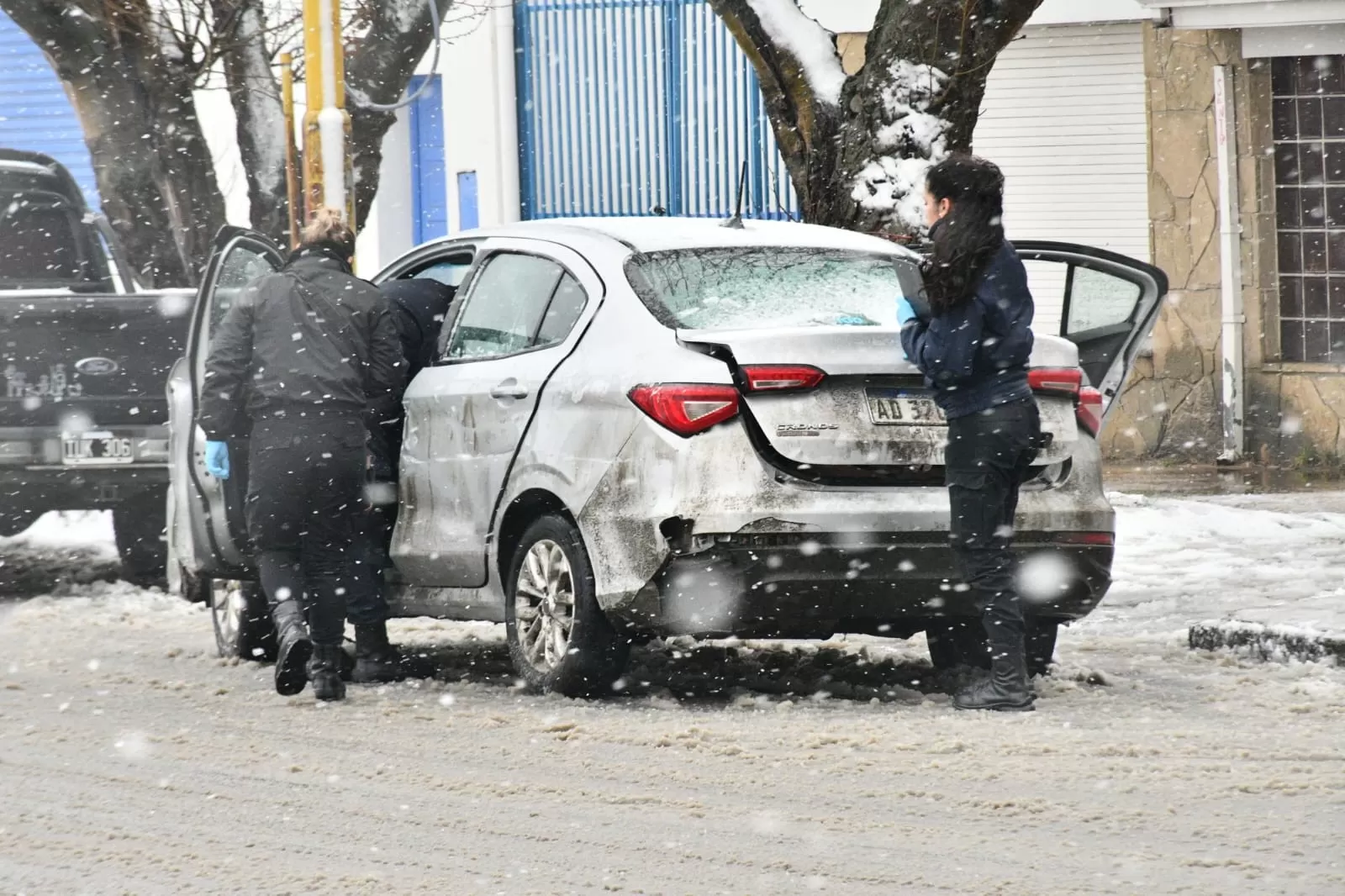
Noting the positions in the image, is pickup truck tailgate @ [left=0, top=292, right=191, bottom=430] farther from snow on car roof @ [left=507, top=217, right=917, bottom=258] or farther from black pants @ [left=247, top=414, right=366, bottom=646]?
snow on car roof @ [left=507, top=217, right=917, bottom=258]

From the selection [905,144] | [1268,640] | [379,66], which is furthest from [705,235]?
[379,66]

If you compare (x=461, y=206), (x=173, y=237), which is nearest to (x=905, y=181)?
(x=173, y=237)

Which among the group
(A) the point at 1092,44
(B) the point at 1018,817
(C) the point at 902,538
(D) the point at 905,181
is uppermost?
(A) the point at 1092,44

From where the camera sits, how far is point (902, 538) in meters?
7.11

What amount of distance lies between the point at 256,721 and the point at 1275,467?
10595 millimetres

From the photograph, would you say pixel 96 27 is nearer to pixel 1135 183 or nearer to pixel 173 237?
pixel 173 237

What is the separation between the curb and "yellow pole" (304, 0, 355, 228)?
6.42m

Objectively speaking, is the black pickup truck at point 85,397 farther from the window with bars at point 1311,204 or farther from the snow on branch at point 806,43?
the window with bars at point 1311,204

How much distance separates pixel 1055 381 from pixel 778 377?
43.2 inches

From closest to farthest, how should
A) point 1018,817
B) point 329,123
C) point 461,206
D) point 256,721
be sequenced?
point 1018,817, point 256,721, point 329,123, point 461,206

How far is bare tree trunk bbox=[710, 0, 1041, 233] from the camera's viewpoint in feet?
38.5

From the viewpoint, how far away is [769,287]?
755cm

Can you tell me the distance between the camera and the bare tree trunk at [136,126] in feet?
52.1

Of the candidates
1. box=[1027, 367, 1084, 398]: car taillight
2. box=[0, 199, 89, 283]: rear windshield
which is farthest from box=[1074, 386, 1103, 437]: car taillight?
box=[0, 199, 89, 283]: rear windshield
